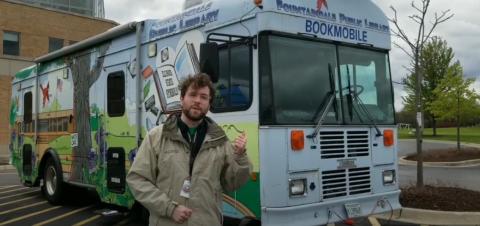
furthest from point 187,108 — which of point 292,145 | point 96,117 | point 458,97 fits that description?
point 458,97

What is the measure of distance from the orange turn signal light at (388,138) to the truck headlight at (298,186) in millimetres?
1529

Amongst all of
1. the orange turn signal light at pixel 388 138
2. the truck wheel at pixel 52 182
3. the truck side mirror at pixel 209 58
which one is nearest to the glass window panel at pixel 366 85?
the orange turn signal light at pixel 388 138

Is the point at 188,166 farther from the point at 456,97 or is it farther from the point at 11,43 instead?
the point at 11,43

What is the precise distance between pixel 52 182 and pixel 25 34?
25.6 m

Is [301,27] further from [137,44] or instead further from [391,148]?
[137,44]

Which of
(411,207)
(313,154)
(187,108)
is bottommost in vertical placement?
(411,207)

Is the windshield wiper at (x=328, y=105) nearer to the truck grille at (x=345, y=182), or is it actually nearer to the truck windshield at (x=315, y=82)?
the truck windshield at (x=315, y=82)

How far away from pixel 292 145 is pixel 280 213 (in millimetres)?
719

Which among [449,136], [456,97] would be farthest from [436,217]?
[449,136]

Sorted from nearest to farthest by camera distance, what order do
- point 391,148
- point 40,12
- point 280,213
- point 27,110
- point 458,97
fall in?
point 280,213, point 391,148, point 27,110, point 458,97, point 40,12

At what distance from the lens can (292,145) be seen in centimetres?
571

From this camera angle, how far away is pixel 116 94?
8.22 m

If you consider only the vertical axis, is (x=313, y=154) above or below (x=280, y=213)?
above

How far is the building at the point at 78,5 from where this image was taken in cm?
3672
